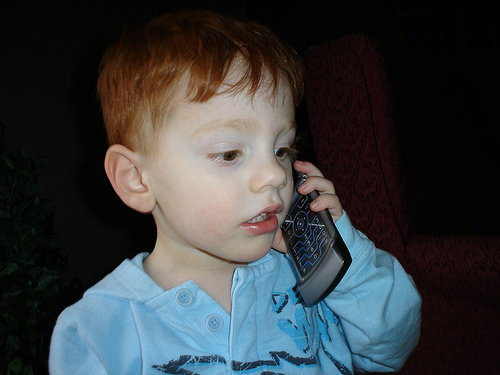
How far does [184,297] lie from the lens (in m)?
0.50

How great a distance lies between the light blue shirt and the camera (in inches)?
18.5

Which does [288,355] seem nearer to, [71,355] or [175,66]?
[71,355]

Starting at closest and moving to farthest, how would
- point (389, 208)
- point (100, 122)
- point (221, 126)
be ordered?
point (221, 126) < point (389, 208) < point (100, 122)

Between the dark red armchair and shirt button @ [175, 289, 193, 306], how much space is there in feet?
1.47

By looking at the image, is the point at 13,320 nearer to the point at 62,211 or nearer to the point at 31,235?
the point at 31,235

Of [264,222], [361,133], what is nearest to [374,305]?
[264,222]

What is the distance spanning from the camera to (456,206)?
0.89 metres

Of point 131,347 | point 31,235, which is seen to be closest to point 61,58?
point 31,235

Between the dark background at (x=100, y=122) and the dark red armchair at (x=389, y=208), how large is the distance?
0.17ft

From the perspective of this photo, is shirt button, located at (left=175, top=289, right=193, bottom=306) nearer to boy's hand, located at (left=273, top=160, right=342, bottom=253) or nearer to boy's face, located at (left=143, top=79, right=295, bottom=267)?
boy's face, located at (left=143, top=79, right=295, bottom=267)

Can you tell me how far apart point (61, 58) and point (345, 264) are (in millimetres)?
1227

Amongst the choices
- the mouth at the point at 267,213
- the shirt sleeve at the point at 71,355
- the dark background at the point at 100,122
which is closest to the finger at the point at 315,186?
the mouth at the point at 267,213

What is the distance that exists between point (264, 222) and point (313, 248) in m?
0.11

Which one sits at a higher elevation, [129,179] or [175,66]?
[175,66]
